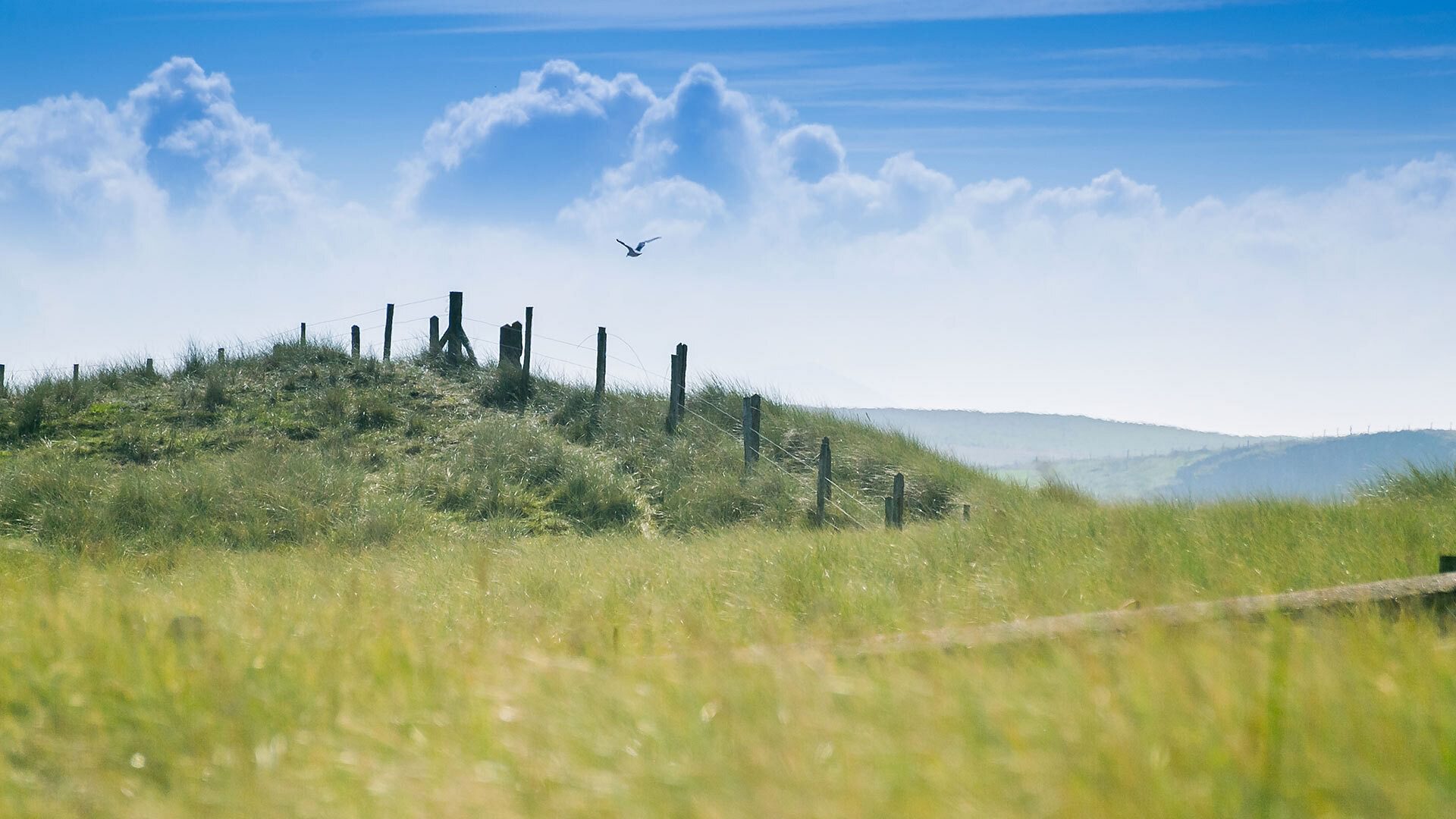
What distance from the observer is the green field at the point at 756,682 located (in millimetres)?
1949

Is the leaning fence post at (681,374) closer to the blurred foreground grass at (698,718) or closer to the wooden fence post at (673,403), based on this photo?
the wooden fence post at (673,403)

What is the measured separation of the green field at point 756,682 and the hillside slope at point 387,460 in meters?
3.21

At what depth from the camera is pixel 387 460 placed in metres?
17.4

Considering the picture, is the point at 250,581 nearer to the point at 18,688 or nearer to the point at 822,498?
the point at 18,688

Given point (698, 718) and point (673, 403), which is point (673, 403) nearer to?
point (673, 403)

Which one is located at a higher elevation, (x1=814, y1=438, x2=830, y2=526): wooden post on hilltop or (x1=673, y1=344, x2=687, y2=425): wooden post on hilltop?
(x1=673, y1=344, x2=687, y2=425): wooden post on hilltop

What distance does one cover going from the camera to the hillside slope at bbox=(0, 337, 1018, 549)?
13.9 meters

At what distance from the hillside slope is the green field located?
3206 mm

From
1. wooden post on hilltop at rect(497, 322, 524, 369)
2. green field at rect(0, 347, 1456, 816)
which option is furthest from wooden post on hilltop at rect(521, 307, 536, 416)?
green field at rect(0, 347, 1456, 816)

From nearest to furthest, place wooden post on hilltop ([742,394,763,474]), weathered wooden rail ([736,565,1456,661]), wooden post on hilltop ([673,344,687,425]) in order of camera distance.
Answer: weathered wooden rail ([736,565,1456,661]), wooden post on hilltop ([742,394,763,474]), wooden post on hilltop ([673,344,687,425])

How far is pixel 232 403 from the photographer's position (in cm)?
1988

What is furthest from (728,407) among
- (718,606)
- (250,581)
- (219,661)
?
(219,661)

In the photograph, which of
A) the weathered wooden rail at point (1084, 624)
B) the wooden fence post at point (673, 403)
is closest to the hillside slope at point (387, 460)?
the wooden fence post at point (673, 403)

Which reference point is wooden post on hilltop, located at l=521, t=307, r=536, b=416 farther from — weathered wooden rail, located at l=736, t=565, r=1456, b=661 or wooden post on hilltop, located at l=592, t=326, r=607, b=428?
weathered wooden rail, located at l=736, t=565, r=1456, b=661
